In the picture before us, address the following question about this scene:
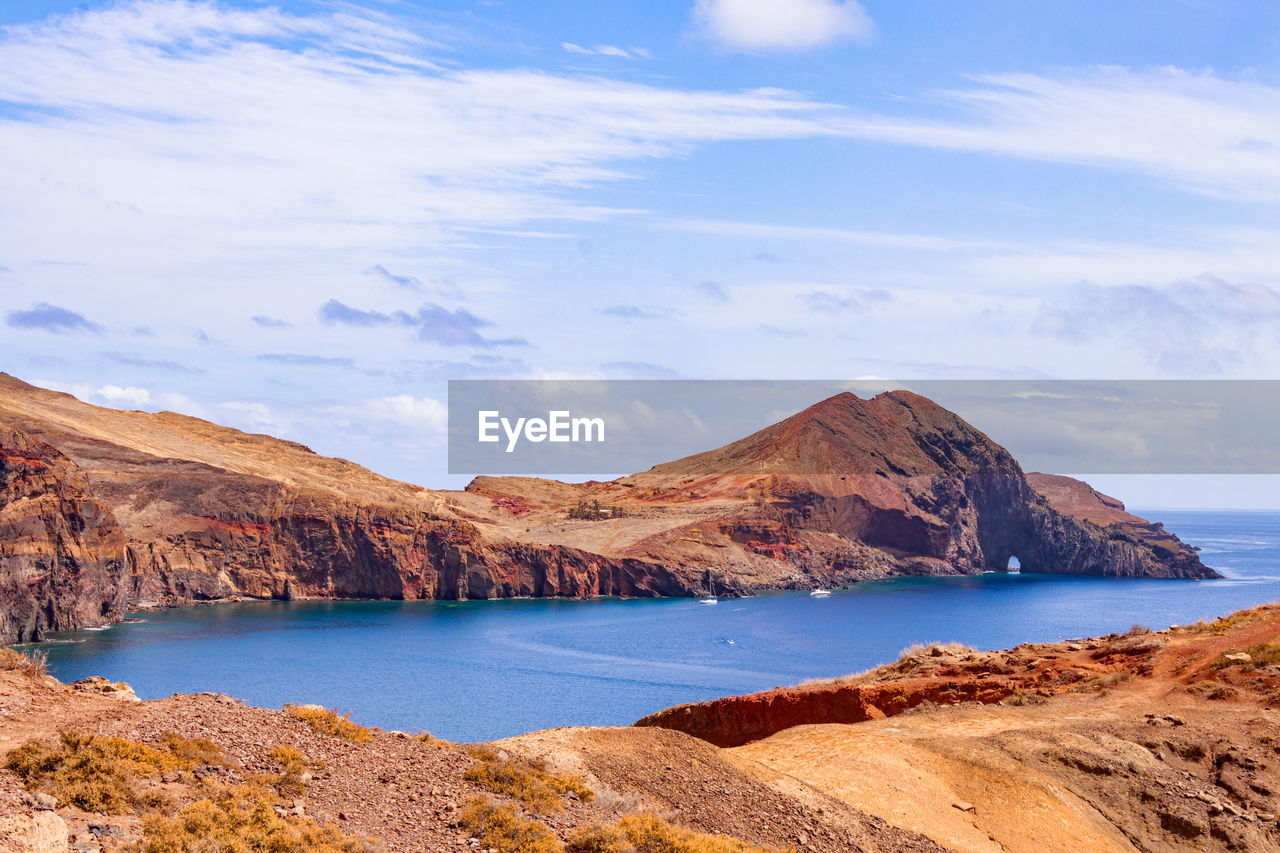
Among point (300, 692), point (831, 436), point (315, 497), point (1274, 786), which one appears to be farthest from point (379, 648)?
point (831, 436)

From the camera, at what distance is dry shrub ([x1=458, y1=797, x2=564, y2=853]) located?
1215 cm

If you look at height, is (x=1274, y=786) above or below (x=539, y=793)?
below

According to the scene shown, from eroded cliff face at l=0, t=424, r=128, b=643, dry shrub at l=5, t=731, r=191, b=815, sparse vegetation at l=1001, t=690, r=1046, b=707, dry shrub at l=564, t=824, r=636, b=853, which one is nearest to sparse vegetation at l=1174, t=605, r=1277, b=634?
sparse vegetation at l=1001, t=690, r=1046, b=707

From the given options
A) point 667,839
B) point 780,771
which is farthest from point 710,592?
point 667,839

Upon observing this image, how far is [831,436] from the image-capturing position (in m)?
168

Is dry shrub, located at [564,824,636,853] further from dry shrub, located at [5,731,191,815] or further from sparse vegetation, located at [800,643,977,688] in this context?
sparse vegetation, located at [800,643,977,688]

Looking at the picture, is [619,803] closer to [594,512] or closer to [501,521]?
[594,512]

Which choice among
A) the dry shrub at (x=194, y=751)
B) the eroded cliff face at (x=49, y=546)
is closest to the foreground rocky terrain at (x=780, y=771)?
the dry shrub at (x=194, y=751)

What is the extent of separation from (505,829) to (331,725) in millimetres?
3272

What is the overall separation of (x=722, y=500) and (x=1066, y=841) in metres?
135

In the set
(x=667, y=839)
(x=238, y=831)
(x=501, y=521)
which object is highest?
(x=238, y=831)

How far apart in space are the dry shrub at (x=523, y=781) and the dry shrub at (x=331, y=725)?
5.12ft

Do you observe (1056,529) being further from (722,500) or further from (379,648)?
(379,648)

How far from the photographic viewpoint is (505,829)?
12.4m
